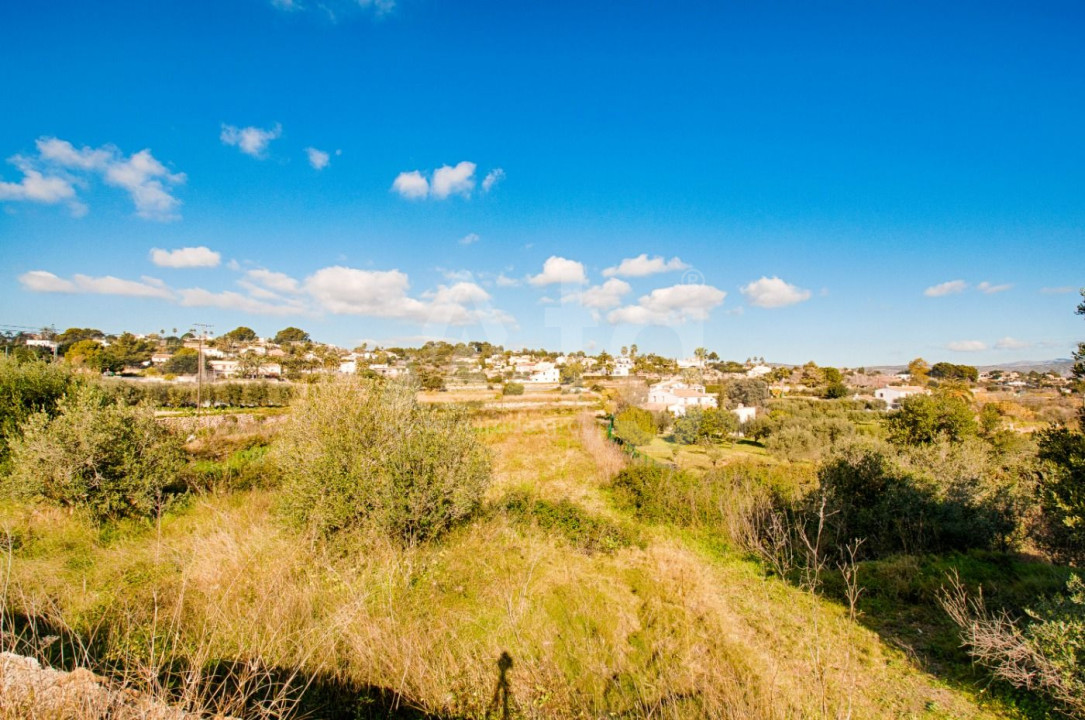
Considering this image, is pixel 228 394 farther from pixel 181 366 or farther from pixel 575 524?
pixel 575 524

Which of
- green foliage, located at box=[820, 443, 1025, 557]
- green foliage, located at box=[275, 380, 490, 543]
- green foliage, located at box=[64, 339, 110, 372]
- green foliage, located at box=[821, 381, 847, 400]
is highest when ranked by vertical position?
green foliage, located at box=[64, 339, 110, 372]

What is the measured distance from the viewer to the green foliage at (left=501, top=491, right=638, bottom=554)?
908cm

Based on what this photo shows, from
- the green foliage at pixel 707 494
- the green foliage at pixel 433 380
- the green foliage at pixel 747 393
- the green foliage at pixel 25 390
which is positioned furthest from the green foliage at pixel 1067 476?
the green foliage at pixel 433 380

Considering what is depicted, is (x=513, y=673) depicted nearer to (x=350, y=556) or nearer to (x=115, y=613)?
(x=350, y=556)

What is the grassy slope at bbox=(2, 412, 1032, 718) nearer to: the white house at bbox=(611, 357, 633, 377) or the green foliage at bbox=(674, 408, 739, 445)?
the green foliage at bbox=(674, 408, 739, 445)

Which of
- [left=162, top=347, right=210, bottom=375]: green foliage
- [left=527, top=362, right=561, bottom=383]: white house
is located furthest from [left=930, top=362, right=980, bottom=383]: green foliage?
[left=162, top=347, right=210, bottom=375]: green foliage

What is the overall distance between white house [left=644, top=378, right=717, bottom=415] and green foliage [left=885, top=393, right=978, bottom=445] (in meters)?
14.2

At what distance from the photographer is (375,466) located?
7422mm

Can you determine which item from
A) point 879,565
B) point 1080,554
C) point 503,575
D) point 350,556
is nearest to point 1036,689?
point 879,565

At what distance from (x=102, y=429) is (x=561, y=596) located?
10.2m

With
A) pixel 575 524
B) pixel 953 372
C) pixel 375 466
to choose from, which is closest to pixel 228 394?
pixel 375 466

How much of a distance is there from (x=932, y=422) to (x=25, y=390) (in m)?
31.5

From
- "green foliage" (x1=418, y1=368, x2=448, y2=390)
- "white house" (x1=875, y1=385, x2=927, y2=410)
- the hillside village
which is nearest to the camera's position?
the hillside village

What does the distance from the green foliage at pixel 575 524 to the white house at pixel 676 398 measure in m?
21.8
